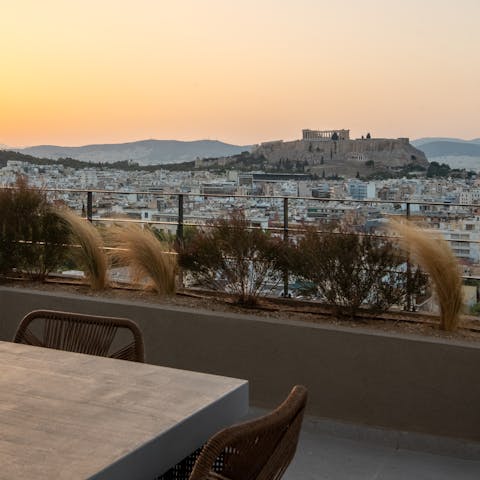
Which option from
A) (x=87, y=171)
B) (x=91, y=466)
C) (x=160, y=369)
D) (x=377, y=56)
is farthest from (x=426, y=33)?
(x=91, y=466)

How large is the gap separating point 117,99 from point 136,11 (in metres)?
2.05

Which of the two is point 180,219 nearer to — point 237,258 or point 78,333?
point 237,258

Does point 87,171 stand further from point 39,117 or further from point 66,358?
point 66,358

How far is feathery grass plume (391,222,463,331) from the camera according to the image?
4.43 metres

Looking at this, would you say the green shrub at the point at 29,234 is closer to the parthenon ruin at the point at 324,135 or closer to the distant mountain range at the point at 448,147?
the parthenon ruin at the point at 324,135

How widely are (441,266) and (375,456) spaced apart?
1085 millimetres

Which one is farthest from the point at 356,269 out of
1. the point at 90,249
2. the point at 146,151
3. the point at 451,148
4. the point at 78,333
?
the point at 146,151

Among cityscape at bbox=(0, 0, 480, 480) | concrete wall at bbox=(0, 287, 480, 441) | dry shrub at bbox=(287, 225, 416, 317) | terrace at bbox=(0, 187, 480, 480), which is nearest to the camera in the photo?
cityscape at bbox=(0, 0, 480, 480)

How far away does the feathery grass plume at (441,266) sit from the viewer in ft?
14.5

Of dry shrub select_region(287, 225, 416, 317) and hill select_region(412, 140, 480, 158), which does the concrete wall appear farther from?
hill select_region(412, 140, 480, 158)

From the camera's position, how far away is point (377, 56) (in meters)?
8.41

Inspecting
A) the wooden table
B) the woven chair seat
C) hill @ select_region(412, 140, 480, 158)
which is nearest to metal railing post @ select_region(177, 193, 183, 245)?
hill @ select_region(412, 140, 480, 158)

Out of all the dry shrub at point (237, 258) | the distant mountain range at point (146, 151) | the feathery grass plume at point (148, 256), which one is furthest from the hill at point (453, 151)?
the feathery grass plume at point (148, 256)

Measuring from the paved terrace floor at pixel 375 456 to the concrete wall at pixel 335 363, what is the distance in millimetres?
69
